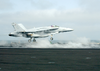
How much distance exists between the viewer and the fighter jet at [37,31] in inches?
2151

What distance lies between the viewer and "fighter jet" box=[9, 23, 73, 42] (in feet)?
179

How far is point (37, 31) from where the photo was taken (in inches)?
2223

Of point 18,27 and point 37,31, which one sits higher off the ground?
point 18,27
